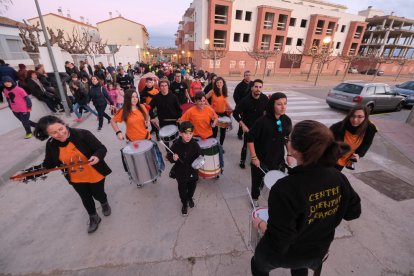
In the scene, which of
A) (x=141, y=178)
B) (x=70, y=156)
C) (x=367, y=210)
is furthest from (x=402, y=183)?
(x=70, y=156)

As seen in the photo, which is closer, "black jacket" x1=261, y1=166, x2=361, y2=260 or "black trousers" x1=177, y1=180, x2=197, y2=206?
"black jacket" x1=261, y1=166, x2=361, y2=260

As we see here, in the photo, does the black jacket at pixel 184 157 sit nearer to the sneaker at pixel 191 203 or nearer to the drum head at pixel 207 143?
the drum head at pixel 207 143

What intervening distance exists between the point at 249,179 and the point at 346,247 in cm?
202

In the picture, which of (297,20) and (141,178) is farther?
(297,20)

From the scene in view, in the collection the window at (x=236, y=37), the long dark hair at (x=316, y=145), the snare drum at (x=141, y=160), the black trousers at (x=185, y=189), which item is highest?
the window at (x=236, y=37)

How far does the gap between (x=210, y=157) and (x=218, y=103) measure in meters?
2.18

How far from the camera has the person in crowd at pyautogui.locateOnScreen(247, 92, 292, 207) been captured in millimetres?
2814

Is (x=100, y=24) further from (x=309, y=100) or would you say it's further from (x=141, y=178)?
(x=141, y=178)

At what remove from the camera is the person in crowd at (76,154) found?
2.36m

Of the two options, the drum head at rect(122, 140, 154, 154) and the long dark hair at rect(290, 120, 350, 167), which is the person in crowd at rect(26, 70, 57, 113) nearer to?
the drum head at rect(122, 140, 154, 154)

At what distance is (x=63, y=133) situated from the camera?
2428 mm

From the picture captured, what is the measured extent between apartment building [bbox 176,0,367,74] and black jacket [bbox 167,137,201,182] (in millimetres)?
27495

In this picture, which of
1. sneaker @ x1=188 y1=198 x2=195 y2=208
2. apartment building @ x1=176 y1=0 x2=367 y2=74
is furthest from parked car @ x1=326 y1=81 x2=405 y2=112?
apartment building @ x1=176 y1=0 x2=367 y2=74

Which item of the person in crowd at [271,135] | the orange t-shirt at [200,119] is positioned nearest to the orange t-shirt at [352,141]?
the person in crowd at [271,135]
